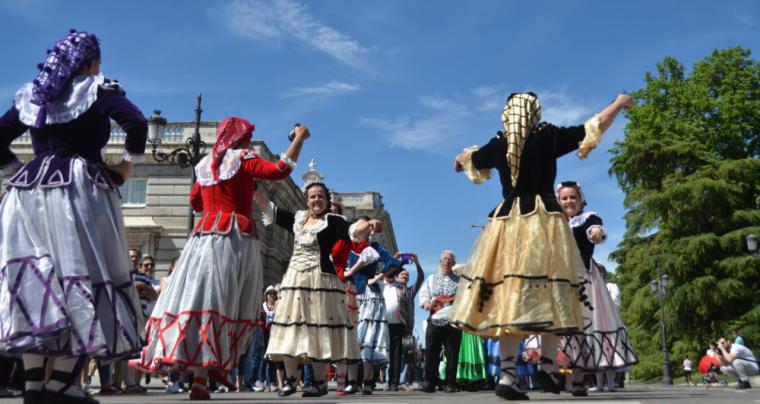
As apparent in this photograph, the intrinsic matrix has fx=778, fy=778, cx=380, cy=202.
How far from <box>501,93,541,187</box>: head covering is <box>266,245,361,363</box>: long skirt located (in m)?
2.62

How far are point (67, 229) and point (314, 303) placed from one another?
13.2 ft

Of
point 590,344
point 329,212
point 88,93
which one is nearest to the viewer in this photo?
point 88,93

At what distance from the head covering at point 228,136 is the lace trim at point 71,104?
2.28 meters

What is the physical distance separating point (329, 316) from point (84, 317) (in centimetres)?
415

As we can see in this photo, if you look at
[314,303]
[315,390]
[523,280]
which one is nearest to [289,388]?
[315,390]

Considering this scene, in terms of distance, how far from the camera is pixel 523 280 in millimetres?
5574

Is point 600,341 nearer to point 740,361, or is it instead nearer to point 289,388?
point 289,388

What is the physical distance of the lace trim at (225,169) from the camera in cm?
652

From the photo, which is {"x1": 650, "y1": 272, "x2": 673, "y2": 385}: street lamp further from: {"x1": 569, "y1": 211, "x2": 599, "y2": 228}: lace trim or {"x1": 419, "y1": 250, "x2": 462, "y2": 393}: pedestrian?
{"x1": 569, "y1": 211, "x2": 599, "y2": 228}: lace trim

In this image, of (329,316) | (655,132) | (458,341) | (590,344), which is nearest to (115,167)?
(329,316)

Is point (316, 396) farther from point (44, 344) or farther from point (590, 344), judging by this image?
point (44, 344)

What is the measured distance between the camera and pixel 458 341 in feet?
37.6

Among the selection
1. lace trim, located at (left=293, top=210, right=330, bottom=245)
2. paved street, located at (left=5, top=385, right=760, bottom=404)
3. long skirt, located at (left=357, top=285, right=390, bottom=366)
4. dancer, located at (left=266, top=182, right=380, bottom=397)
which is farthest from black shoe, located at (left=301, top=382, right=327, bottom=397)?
long skirt, located at (left=357, top=285, right=390, bottom=366)

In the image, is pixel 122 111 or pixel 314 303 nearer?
A: pixel 122 111
